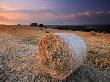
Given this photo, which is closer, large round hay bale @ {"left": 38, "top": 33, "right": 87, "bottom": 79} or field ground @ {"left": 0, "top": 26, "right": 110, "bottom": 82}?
large round hay bale @ {"left": 38, "top": 33, "right": 87, "bottom": 79}

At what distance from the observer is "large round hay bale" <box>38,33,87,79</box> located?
10547 millimetres

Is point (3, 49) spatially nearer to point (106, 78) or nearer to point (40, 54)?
point (40, 54)

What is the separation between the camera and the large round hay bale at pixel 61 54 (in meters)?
10.5

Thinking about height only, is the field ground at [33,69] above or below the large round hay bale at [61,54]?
below

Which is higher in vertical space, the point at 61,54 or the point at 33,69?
the point at 61,54

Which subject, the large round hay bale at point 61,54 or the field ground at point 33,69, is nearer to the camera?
the large round hay bale at point 61,54

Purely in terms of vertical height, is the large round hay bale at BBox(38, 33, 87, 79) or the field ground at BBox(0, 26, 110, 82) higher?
the large round hay bale at BBox(38, 33, 87, 79)

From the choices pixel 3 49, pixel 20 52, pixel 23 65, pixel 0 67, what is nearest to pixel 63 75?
pixel 23 65

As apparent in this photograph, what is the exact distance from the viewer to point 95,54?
15156 mm

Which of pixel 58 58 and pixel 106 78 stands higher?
pixel 58 58

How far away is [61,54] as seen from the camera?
10.8m

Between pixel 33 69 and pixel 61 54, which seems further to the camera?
pixel 33 69

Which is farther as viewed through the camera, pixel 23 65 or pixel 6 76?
pixel 23 65

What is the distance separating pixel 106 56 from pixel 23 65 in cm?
475
